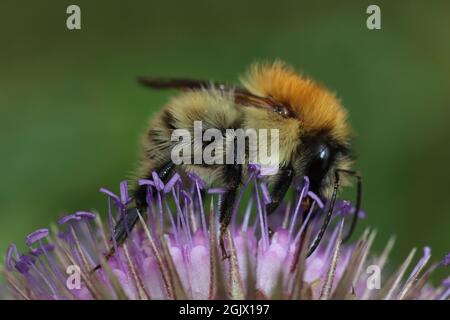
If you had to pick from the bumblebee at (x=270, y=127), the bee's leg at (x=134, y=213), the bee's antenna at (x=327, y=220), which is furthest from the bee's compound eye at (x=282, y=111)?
the bee's leg at (x=134, y=213)

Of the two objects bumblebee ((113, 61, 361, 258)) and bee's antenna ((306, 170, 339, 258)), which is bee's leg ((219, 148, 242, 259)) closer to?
bumblebee ((113, 61, 361, 258))

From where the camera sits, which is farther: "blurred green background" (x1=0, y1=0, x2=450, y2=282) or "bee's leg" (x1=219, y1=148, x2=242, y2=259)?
"blurred green background" (x1=0, y1=0, x2=450, y2=282)

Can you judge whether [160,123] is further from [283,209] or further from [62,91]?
[62,91]

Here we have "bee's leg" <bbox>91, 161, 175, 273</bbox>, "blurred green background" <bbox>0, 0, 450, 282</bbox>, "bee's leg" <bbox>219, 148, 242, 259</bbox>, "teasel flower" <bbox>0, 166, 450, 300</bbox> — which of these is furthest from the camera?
"blurred green background" <bbox>0, 0, 450, 282</bbox>

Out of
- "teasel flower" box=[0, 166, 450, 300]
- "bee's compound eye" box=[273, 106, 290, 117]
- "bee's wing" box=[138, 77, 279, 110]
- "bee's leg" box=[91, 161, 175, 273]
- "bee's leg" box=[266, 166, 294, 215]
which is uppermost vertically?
"bee's wing" box=[138, 77, 279, 110]

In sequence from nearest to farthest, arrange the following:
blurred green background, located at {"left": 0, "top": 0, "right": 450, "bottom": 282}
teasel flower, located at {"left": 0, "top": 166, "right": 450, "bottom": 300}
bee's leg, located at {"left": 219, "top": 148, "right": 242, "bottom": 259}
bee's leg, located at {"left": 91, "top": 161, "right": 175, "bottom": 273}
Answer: teasel flower, located at {"left": 0, "top": 166, "right": 450, "bottom": 300}
bee's leg, located at {"left": 219, "top": 148, "right": 242, "bottom": 259}
bee's leg, located at {"left": 91, "top": 161, "right": 175, "bottom": 273}
blurred green background, located at {"left": 0, "top": 0, "right": 450, "bottom": 282}

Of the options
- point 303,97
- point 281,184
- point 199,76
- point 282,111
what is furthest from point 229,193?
point 199,76

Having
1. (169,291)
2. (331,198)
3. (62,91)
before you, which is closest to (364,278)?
(331,198)

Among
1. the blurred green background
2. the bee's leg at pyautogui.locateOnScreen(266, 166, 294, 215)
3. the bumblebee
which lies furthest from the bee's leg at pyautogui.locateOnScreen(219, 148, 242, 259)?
the blurred green background
